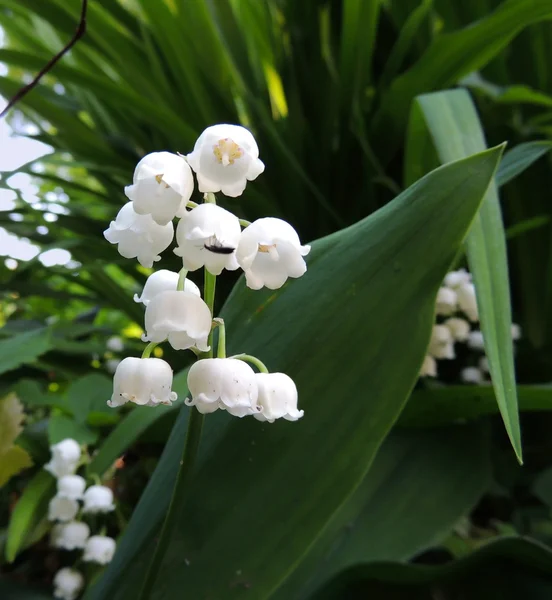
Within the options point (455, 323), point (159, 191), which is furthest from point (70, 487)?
point (455, 323)

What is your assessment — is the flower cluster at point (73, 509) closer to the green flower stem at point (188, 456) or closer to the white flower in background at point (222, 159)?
the green flower stem at point (188, 456)

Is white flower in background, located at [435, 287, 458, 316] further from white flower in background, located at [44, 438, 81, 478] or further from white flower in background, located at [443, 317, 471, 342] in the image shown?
white flower in background, located at [44, 438, 81, 478]

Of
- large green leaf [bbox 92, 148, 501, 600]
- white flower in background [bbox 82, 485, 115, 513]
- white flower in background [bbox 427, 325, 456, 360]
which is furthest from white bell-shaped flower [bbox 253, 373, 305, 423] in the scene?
white flower in background [bbox 427, 325, 456, 360]

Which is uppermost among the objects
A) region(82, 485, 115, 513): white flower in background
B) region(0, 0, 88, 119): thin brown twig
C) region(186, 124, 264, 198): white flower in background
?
region(0, 0, 88, 119): thin brown twig

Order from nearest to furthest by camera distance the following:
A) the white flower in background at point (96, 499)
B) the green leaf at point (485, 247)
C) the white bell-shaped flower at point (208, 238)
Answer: the white bell-shaped flower at point (208, 238) → the green leaf at point (485, 247) → the white flower in background at point (96, 499)

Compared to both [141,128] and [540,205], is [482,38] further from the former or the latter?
[141,128]

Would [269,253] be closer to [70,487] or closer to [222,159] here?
[222,159]

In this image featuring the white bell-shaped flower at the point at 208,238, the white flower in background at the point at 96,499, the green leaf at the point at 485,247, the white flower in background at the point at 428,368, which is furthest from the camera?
the white flower in background at the point at 428,368

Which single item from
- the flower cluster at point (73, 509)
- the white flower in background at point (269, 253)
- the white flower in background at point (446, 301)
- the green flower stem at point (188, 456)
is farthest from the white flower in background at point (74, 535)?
the white flower in background at point (446, 301)
